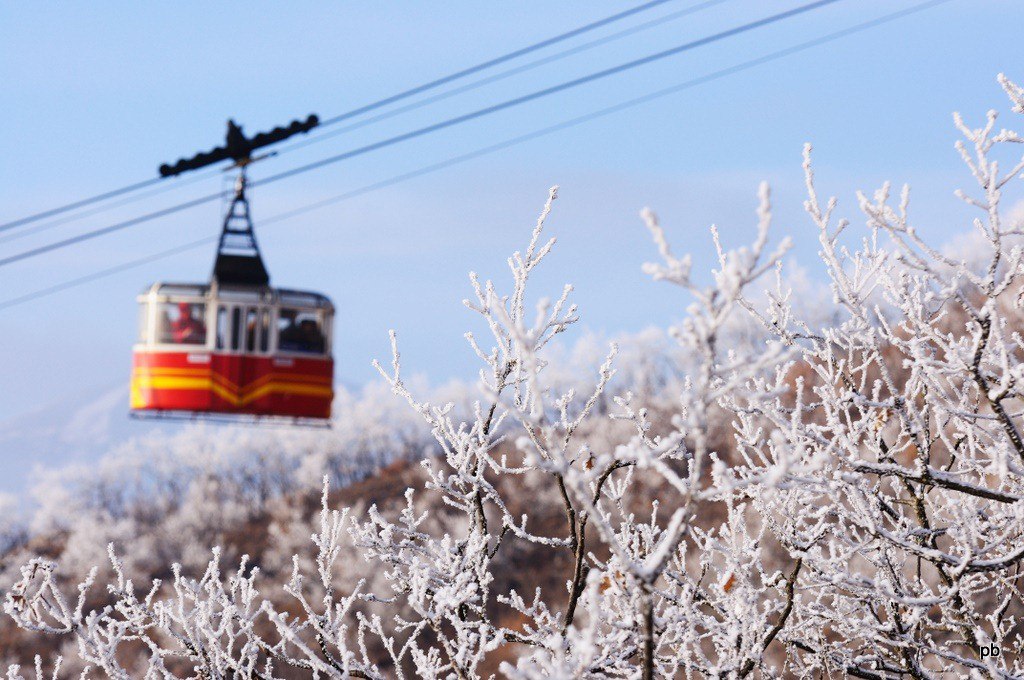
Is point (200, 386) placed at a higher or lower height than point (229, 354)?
lower

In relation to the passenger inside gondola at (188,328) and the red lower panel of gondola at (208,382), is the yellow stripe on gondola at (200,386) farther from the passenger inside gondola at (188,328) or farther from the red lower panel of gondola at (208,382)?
the passenger inside gondola at (188,328)

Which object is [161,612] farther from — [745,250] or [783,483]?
[745,250]

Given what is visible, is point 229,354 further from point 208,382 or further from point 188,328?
point 188,328

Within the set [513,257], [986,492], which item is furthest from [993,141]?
[513,257]

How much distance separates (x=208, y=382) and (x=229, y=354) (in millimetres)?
487

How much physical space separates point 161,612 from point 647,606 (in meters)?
3.67

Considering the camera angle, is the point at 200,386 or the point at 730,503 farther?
the point at 200,386

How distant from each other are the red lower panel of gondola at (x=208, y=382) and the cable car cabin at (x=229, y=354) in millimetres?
14

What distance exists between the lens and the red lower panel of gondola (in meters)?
16.5

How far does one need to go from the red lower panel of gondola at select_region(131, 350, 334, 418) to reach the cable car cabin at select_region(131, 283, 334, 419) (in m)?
0.01

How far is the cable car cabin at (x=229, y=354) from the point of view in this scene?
1650 cm

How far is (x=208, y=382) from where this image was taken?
16.5 metres

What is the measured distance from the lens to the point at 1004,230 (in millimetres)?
3650

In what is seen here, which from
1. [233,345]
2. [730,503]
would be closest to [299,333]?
[233,345]
